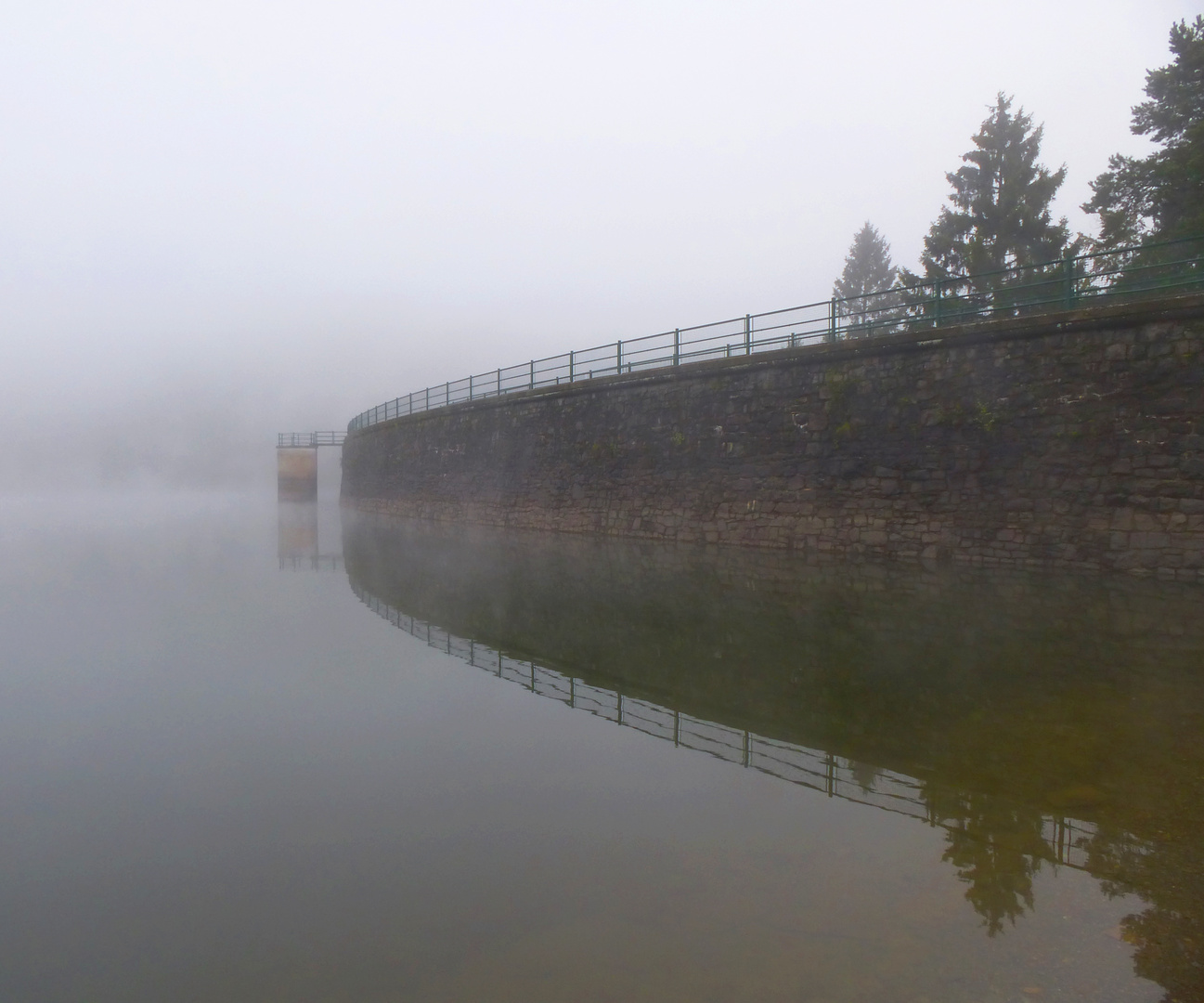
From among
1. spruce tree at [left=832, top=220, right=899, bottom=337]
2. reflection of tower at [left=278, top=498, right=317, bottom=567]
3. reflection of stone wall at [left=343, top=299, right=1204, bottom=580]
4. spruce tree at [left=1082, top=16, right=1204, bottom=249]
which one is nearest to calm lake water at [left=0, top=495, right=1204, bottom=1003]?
reflection of stone wall at [left=343, top=299, right=1204, bottom=580]

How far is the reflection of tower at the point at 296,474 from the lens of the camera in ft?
188

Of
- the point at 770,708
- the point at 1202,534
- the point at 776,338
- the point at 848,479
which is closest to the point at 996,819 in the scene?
the point at 770,708

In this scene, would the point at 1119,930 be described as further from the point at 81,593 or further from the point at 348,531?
the point at 348,531

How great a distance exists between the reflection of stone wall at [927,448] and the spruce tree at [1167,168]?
36.6 ft

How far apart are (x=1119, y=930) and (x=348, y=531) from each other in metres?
27.0

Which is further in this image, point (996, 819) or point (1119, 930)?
point (996, 819)

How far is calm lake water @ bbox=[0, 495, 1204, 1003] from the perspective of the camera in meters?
3.16

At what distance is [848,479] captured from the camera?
1572 centimetres

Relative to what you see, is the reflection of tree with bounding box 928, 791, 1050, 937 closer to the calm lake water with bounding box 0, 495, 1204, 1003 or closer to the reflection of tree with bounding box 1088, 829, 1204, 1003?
the calm lake water with bounding box 0, 495, 1204, 1003

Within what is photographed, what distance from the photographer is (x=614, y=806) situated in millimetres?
4699

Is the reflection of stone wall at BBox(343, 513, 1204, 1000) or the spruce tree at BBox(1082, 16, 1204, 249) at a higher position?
the spruce tree at BBox(1082, 16, 1204, 249)

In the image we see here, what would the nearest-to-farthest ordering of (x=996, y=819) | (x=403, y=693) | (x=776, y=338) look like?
(x=996, y=819)
(x=403, y=693)
(x=776, y=338)

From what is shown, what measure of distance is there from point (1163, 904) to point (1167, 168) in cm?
2487

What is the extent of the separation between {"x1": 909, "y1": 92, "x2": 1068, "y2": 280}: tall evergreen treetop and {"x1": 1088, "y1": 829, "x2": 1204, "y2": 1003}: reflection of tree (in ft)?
106
